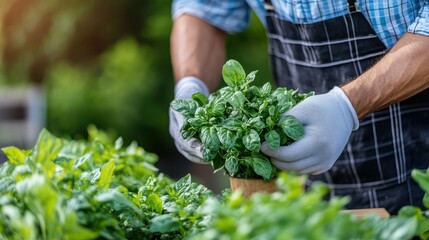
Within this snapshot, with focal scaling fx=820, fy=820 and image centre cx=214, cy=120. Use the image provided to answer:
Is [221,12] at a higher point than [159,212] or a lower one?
higher

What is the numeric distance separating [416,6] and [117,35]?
5114mm

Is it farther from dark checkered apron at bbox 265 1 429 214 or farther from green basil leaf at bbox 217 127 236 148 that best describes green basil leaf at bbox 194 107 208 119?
dark checkered apron at bbox 265 1 429 214

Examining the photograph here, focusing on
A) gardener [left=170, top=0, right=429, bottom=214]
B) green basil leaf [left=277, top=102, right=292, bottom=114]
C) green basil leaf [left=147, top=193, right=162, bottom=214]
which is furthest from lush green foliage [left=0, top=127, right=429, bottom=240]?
gardener [left=170, top=0, right=429, bottom=214]

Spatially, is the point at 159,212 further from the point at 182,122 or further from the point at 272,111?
the point at 182,122

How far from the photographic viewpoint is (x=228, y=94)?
1.80m

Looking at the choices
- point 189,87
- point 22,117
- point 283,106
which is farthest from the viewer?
point 22,117

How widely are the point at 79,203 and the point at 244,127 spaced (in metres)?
0.46

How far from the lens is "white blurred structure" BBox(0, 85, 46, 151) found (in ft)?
20.2

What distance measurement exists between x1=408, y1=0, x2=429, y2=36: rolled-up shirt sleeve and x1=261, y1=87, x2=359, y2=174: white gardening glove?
0.95 ft

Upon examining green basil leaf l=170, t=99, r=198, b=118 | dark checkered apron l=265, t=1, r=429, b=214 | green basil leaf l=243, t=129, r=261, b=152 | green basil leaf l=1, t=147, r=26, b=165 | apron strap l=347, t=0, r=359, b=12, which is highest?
apron strap l=347, t=0, r=359, b=12

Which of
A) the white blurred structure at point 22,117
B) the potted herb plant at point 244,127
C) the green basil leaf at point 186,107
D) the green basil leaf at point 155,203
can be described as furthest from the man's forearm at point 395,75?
the white blurred structure at point 22,117

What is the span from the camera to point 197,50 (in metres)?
2.95

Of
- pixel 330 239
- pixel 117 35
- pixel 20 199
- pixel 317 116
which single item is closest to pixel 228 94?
pixel 317 116

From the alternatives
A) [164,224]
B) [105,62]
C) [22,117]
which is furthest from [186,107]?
[105,62]
